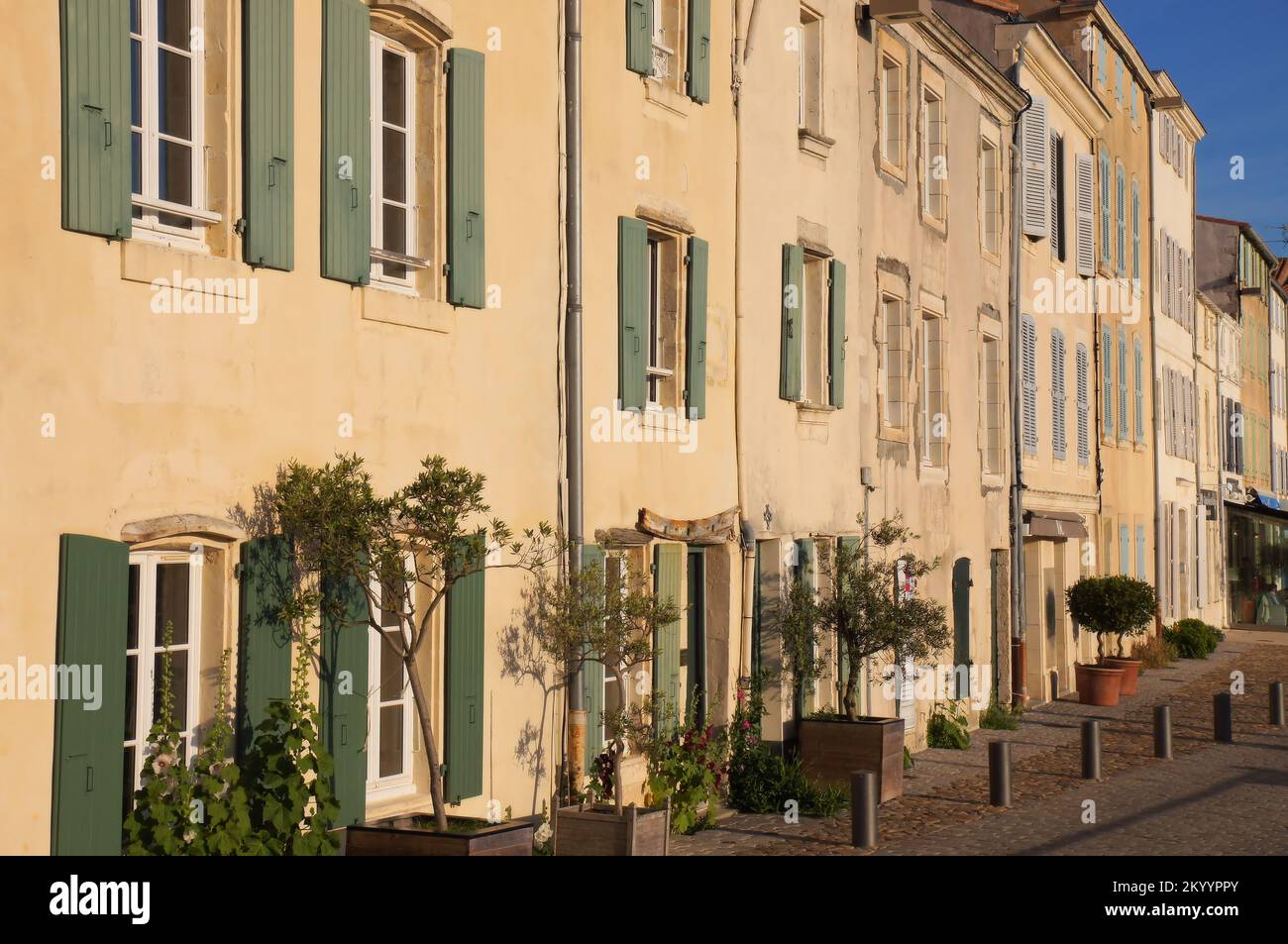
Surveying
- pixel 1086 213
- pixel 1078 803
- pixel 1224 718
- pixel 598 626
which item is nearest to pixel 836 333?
pixel 1078 803

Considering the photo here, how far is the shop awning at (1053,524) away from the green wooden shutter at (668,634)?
10.4 meters

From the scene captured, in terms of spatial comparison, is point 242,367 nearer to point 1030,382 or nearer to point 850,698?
point 850,698

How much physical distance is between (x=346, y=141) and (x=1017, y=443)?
14569 mm

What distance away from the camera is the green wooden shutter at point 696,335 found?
12.6m

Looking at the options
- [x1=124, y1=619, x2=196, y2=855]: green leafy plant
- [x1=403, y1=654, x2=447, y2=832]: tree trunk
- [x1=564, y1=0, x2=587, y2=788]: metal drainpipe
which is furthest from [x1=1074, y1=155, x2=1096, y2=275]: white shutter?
[x1=124, y1=619, x2=196, y2=855]: green leafy plant

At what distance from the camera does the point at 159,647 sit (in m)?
7.60

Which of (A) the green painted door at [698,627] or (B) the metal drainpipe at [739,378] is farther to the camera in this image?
(B) the metal drainpipe at [739,378]

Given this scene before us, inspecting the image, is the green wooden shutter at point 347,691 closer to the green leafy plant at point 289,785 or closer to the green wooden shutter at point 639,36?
the green leafy plant at point 289,785

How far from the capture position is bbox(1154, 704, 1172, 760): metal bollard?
1650 cm

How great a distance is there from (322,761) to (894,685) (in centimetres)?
895

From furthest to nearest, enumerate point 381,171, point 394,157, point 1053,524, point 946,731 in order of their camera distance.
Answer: point 1053,524 < point 946,731 < point 394,157 < point 381,171

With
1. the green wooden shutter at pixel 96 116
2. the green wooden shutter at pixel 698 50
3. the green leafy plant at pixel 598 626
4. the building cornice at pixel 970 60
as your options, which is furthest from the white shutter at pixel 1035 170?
the green wooden shutter at pixel 96 116

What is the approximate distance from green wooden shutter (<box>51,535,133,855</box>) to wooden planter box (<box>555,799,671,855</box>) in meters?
3.20
